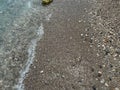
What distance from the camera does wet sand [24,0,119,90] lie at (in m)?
11.4

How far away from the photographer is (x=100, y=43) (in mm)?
13211

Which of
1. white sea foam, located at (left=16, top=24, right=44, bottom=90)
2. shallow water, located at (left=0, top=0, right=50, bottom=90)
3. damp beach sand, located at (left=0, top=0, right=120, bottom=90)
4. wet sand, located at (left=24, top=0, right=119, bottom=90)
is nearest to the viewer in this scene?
wet sand, located at (left=24, top=0, right=119, bottom=90)

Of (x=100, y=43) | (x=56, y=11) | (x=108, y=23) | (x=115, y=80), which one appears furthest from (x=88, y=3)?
(x=115, y=80)

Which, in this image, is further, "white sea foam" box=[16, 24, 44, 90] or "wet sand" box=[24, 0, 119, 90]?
"white sea foam" box=[16, 24, 44, 90]

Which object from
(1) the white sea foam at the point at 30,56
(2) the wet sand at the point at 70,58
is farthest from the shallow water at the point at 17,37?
(2) the wet sand at the point at 70,58

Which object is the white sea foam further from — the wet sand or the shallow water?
the wet sand

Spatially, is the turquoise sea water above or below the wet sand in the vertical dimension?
above

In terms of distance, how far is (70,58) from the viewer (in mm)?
12695

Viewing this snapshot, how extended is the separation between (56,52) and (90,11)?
4856mm

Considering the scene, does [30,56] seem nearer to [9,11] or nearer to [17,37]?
[17,37]

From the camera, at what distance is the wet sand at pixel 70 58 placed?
11.4 metres

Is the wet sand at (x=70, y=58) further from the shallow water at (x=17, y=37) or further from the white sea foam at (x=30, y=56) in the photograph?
the shallow water at (x=17, y=37)

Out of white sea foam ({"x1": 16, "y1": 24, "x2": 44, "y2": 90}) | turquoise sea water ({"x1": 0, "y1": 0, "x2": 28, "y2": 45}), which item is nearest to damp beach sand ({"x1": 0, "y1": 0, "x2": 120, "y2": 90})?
white sea foam ({"x1": 16, "y1": 24, "x2": 44, "y2": 90})

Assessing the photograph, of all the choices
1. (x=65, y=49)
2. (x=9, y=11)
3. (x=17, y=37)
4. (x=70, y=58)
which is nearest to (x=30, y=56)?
(x=65, y=49)
